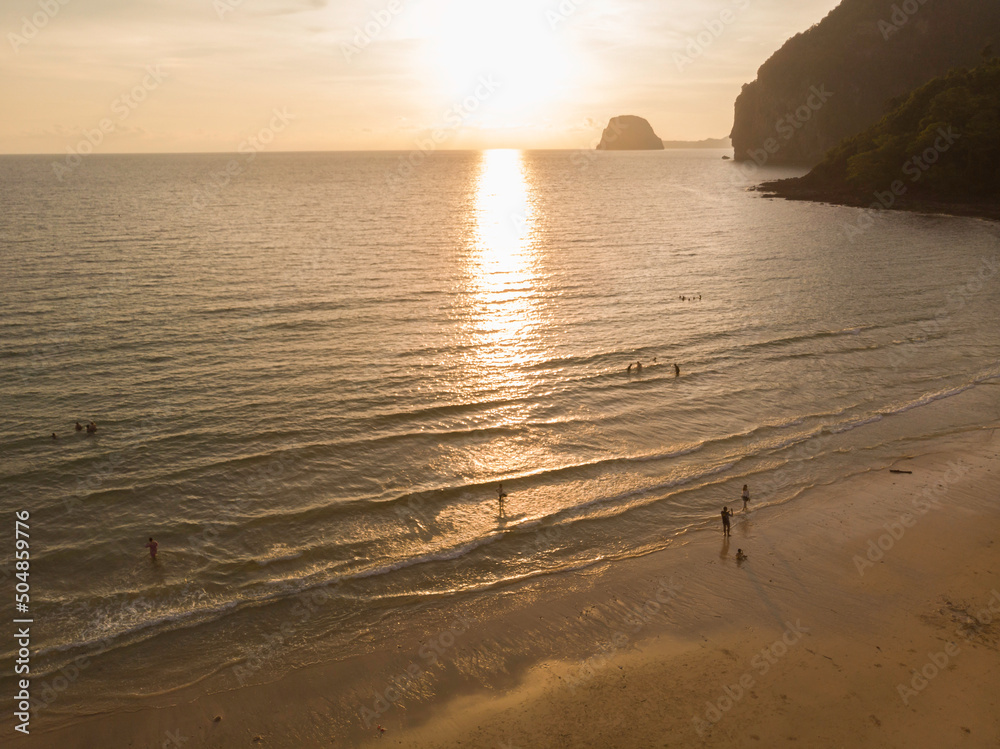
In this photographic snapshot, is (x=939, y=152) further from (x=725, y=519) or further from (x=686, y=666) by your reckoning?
(x=686, y=666)

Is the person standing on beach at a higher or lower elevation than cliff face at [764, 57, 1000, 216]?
lower

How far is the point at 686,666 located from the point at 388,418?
1815 cm

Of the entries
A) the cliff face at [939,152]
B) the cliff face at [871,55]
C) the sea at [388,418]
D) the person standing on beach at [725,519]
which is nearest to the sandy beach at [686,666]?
the person standing on beach at [725,519]

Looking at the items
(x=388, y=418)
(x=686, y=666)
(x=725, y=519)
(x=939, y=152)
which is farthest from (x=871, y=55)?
(x=686, y=666)

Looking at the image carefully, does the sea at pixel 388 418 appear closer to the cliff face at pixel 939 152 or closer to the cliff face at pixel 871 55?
the cliff face at pixel 939 152

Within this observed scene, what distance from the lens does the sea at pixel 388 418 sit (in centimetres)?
1983

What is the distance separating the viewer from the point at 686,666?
17.2 metres

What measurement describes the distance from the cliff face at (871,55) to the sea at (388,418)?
141 metres

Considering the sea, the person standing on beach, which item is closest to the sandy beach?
the person standing on beach

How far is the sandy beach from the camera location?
15.1m

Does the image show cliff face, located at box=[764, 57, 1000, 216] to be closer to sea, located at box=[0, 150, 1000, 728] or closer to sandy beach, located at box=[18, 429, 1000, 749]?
sea, located at box=[0, 150, 1000, 728]

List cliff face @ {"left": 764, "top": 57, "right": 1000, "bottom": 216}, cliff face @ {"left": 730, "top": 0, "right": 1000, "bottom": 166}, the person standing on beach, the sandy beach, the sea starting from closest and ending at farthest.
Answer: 1. the sandy beach
2. the sea
3. the person standing on beach
4. cliff face @ {"left": 764, "top": 57, "right": 1000, "bottom": 216}
5. cliff face @ {"left": 730, "top": 0, "right": 1000, "bottom": 166}

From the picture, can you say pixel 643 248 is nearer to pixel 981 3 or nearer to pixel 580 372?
pixel 580 372

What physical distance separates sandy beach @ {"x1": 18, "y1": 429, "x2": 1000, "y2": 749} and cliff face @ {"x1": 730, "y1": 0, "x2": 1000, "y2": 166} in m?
189
